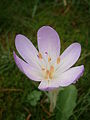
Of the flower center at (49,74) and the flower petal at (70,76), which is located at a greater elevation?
the flower petal at (70,76)

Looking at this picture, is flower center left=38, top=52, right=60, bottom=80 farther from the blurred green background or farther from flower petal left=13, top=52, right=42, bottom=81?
the blurred green background

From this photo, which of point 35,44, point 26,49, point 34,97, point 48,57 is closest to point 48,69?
point 48,57

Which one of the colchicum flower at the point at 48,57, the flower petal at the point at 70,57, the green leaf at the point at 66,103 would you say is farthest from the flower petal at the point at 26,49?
the green leaf at the point at 66,103

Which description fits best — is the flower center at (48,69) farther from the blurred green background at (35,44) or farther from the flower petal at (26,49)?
the blurred green background at (35,44)

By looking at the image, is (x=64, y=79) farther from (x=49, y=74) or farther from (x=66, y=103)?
(x=66, y=103)

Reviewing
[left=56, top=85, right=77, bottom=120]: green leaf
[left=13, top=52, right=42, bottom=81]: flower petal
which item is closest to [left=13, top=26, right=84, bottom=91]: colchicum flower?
[left=13, top=52, right=42, bottom=81]: flower petal

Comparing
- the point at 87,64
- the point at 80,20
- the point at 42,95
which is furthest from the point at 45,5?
the point at 42,95

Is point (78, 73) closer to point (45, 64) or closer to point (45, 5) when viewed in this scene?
point (45, 64)
